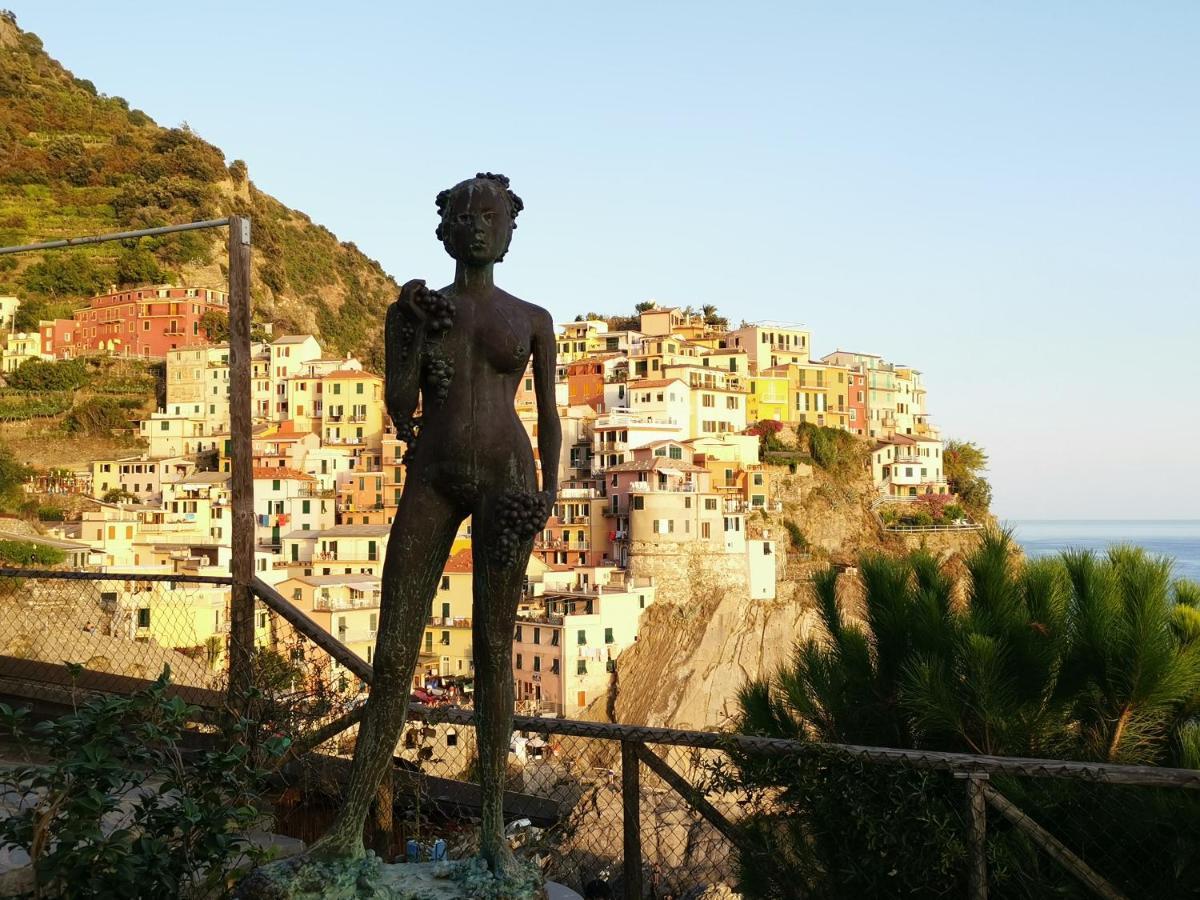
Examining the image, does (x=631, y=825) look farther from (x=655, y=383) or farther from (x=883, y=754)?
(x=655, y=383)

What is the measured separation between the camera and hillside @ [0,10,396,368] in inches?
2456

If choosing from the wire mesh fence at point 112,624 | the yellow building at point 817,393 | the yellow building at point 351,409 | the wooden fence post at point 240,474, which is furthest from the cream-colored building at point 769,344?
the wooden fence post at point 240,474

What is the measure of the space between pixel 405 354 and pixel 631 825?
1.86m

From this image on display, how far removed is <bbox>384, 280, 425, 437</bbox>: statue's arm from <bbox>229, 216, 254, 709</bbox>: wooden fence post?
5.31 ft

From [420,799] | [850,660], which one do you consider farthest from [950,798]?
[420,799]

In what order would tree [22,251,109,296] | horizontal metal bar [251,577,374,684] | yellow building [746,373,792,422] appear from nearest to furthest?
horizontal metal bar [251,577,374,684]
yellow building [746,373,792,422]
tree [22,251,109,296]

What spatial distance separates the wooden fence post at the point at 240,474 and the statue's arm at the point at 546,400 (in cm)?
165

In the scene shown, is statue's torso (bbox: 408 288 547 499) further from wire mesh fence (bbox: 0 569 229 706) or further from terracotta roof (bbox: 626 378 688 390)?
terracotta roof (bbox: 626 378 688 390)

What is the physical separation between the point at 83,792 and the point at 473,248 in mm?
1785

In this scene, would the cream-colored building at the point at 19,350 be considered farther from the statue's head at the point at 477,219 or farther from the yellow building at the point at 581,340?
the statue's head at the point at 477,219

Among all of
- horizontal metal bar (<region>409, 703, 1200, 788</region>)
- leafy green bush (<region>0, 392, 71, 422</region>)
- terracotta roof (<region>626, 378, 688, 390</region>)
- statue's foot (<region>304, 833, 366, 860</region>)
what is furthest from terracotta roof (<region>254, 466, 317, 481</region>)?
statue's foot (<region>304, 833, 366, 860</region>)

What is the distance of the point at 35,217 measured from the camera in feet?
205

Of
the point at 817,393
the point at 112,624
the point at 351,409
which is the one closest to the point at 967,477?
the point at 817,393

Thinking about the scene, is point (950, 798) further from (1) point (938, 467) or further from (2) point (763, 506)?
(1) point (938, 467)
